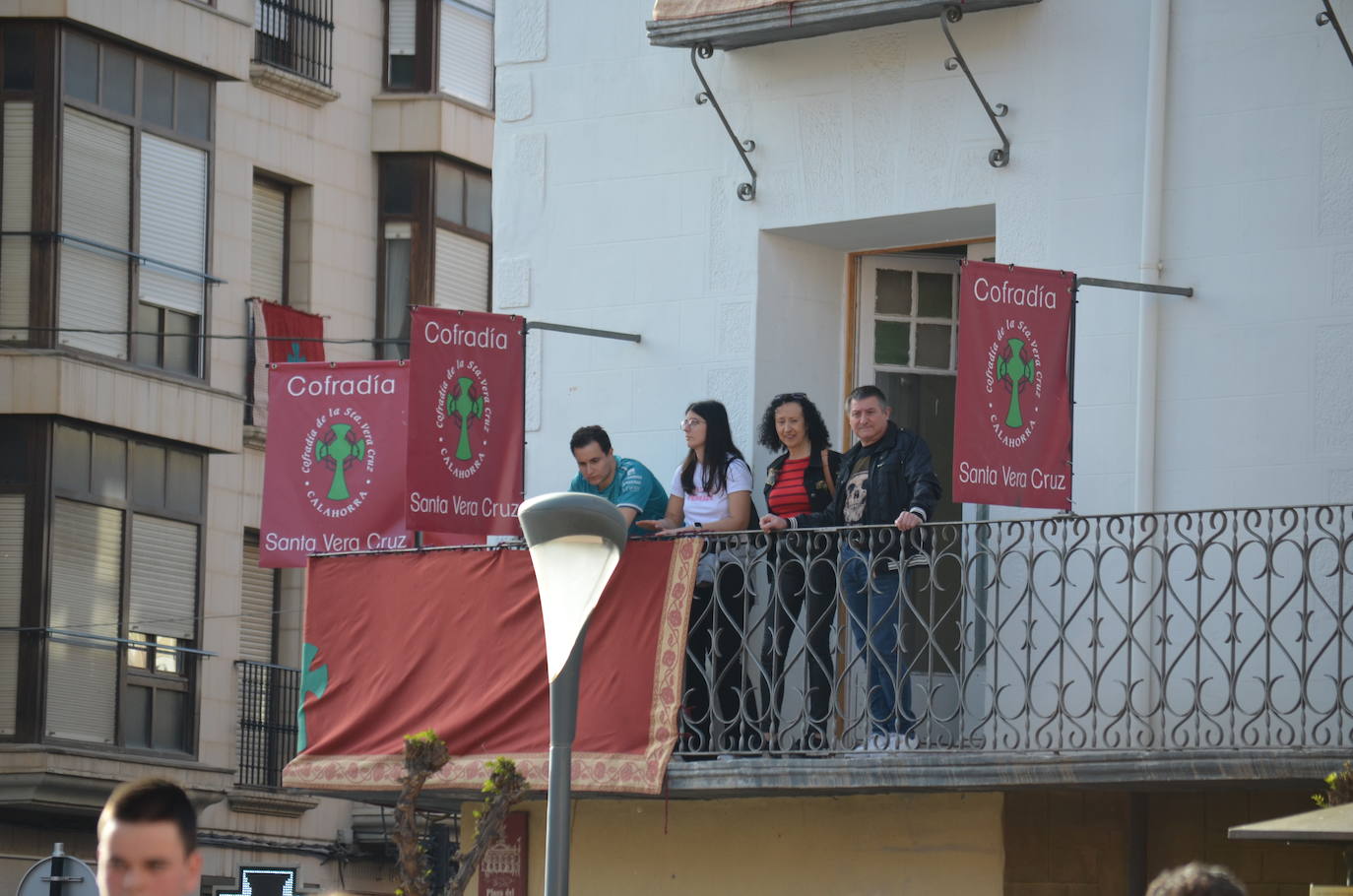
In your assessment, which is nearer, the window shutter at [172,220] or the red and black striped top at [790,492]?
the red and black striped top at [790,492]

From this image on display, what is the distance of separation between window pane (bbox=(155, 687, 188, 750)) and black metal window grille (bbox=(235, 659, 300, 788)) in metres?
Answer: 1.14

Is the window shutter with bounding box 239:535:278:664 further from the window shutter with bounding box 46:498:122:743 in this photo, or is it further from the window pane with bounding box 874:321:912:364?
the window pane with bounding box 874:321:912:364

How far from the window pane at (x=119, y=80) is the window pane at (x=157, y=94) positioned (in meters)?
0.16

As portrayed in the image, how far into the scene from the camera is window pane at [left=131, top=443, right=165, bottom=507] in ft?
86.9

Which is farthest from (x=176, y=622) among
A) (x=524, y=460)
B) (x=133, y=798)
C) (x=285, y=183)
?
(x=133, y=798)

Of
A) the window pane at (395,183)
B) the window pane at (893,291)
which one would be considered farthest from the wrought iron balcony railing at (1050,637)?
the window pane at (395,183)

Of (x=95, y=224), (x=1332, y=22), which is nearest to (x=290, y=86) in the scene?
(x=95, y=224)

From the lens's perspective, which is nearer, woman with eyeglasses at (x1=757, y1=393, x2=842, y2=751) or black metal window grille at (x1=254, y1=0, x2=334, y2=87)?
woman with eyeglasses at (x1=757, y1=393, x2=842, y2=751)

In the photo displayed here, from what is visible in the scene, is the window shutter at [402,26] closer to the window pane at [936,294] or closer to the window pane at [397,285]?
the window pane at [397,285]

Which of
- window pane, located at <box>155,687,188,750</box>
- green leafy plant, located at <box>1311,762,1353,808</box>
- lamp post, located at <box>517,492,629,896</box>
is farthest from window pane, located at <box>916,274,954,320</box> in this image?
window pane, located at <box>155,687,188,750</box>

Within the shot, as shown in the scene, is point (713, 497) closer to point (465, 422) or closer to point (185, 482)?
point (465, 422)

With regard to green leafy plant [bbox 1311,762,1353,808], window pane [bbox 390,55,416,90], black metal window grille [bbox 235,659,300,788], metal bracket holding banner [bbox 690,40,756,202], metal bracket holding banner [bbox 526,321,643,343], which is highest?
window pane [bbox 390,55,416,90]

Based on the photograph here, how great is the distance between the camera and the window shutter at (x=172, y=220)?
26953 millimetres

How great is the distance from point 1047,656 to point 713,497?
2.51 m
